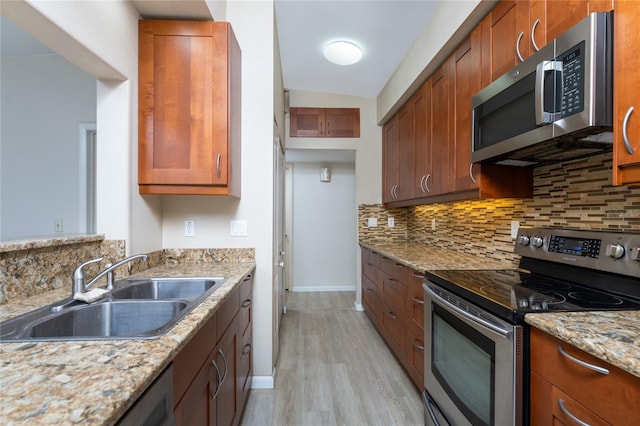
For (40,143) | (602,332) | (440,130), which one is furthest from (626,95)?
(40,143)

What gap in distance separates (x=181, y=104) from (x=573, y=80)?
1858mm

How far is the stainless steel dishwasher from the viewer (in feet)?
1.90

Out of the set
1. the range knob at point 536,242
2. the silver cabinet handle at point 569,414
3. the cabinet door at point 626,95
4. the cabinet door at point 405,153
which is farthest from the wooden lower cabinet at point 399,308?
the cabinet door at point 626,95

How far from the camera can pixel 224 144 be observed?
1.72 metres

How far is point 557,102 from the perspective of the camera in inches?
44.3

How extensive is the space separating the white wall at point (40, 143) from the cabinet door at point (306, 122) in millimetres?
2062

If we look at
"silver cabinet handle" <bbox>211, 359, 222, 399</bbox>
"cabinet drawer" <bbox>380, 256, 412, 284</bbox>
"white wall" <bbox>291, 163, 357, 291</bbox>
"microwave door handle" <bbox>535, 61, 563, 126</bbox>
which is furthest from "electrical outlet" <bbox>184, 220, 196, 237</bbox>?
"white wall" <bbox>291, 163, 357, 291</bbox>

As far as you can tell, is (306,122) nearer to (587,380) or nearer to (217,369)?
(217,369)

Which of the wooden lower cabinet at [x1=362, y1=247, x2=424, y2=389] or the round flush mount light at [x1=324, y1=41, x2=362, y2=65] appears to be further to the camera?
the round flush mount light at [x1=324, y1=41, x2=362, y2=65]

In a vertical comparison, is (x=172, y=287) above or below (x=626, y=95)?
below

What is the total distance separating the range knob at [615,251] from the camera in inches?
43.3

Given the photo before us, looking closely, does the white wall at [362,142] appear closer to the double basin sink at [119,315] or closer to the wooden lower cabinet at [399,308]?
the wooden lower cabinet at [399,308]

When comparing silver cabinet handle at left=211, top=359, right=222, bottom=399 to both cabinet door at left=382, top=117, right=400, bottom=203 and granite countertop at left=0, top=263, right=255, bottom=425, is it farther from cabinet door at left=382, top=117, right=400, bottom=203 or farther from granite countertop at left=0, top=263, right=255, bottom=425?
cabinet door at left=382, top=117, right=400, bottom=203

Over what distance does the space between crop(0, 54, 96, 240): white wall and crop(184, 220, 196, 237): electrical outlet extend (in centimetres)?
126
